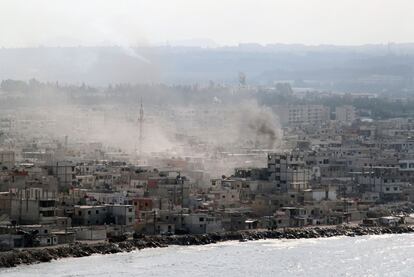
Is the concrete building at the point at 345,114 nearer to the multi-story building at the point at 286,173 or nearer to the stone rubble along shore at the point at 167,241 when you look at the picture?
the multi-story building at the point at 286,173

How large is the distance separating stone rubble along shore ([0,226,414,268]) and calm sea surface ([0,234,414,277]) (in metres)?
0.17

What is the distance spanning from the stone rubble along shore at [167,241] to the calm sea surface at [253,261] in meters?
0.17

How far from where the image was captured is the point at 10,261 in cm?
1495

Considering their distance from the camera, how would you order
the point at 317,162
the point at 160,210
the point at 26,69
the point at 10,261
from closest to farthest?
the point at 10,261
the point at 160,210
the point at 317,162
the point at 26,69

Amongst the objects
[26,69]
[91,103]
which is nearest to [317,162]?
[91,103]

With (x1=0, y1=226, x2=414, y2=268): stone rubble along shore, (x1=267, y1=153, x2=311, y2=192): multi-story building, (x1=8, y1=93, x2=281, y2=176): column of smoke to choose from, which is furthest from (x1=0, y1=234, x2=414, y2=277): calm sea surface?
(x1=8, y1=93, x2=281, y2=176): column of smoke

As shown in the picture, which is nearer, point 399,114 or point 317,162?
point 317,162

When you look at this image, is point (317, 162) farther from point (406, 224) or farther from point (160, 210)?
point (160, 210)

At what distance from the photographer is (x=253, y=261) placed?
1589cm

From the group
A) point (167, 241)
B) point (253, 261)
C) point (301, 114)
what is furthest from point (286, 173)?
point (301, 114)

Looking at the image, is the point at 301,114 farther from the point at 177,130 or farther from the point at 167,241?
the point at 167,241

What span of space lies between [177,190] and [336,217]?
6.65ft

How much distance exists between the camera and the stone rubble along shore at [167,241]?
15289 millimetres

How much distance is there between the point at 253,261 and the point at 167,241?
4.99 ft
